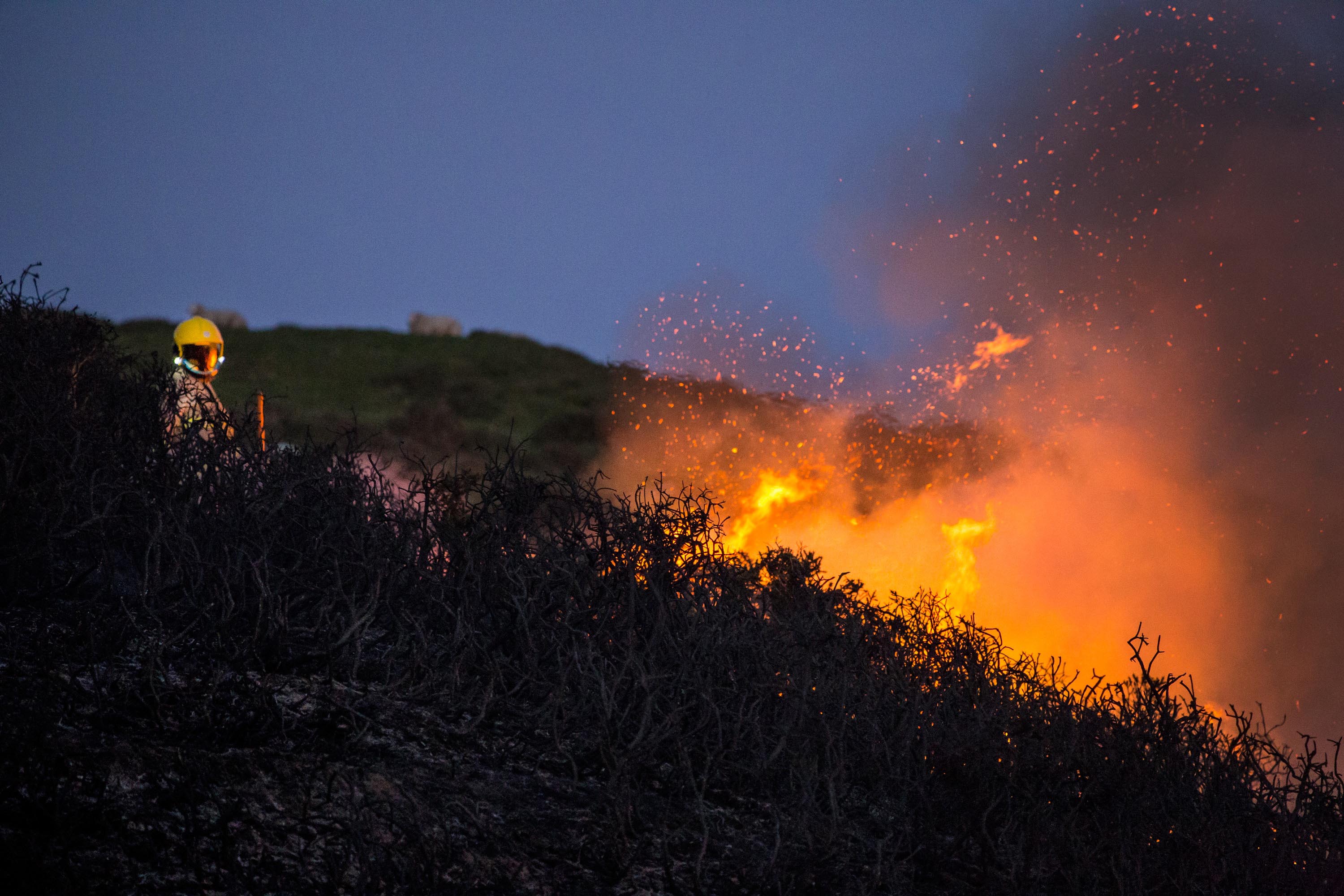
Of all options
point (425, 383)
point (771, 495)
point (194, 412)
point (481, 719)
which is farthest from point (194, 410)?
point (425, 383)

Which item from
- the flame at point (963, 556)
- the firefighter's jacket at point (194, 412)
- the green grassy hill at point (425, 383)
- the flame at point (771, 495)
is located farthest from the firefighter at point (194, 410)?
the green grassy hill at point (425, 383)

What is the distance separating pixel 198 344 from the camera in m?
10.5

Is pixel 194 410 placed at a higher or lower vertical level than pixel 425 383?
lower

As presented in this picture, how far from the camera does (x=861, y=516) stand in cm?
2433

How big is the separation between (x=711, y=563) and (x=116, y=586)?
3.24 metres

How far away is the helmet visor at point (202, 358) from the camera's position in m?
10.4

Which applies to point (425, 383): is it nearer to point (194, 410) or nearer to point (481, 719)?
point (194, 410)

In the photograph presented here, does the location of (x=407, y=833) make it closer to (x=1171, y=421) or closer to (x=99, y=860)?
(x=99, y=860)

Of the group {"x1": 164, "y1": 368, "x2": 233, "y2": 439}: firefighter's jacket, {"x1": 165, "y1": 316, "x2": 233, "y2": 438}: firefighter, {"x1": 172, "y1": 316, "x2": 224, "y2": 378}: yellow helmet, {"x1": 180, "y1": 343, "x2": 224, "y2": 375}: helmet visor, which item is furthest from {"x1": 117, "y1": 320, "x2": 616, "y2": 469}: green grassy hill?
{"x1": 164, "y1": 368, "x2": 233, "y2": 439}: firefighter's jacket

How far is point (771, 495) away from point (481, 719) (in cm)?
1992

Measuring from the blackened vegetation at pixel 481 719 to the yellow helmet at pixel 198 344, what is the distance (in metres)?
3.30

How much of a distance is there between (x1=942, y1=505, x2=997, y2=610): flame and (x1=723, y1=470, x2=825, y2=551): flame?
342cm

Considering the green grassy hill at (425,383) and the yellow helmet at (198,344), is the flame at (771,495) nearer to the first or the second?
the green grassy hill at (425,383)

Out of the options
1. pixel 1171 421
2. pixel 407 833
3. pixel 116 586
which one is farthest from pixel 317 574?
pixel 1171 421
